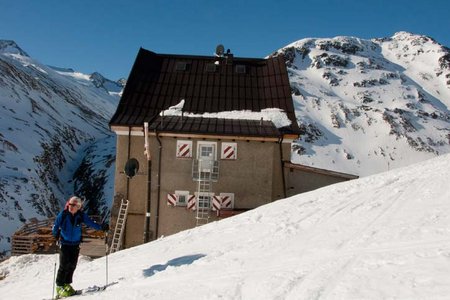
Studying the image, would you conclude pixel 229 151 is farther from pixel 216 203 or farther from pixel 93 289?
pixel 93 289

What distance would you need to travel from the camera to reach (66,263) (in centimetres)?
841

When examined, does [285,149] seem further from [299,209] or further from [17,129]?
[17,129]

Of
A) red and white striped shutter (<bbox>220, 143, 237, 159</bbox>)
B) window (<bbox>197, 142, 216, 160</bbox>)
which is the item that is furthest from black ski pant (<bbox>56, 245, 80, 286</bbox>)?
red and white striped shutter (<bbox>220, 143, 237, 159</bbox>)

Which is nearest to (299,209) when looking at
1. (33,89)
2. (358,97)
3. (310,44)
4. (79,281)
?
(79,281)

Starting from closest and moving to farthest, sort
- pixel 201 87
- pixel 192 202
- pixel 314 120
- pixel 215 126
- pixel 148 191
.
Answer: pixel 148 191, pixel 192 202, pixel 215 126, pixel 201 87, pixel 314 120

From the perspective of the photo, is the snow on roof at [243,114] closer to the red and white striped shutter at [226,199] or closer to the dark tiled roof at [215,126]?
the dark tiled roof at [215,126]

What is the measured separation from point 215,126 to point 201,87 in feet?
14.6

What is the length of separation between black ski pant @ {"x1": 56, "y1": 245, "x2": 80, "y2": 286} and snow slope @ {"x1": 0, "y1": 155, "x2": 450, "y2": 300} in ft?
2.22

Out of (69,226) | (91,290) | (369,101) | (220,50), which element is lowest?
(91,290)

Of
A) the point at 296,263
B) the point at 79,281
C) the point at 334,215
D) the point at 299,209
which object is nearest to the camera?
the point at 296,263

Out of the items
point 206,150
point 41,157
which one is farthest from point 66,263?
point 41,157

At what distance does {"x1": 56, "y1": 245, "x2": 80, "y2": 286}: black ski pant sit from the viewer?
27.1 feet

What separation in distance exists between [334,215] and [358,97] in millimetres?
124981

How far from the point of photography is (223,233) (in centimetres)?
1116
